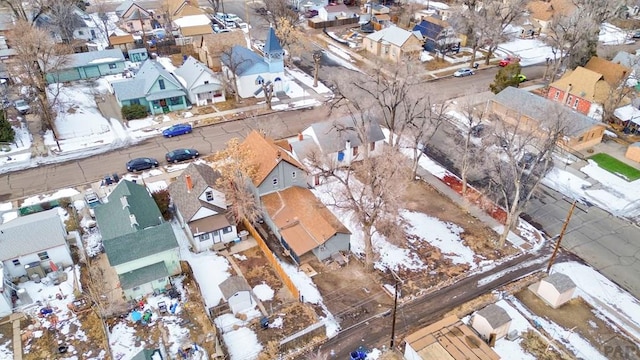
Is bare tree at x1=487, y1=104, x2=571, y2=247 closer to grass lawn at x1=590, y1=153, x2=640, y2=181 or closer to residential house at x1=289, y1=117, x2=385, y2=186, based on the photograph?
grass lawn at x1=590, y1=153, x2=640, y2=181

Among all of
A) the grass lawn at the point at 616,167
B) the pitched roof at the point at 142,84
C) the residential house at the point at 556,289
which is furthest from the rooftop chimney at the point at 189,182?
the grass lawn at the point at 616,167

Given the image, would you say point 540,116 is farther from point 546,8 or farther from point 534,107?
point 546,8

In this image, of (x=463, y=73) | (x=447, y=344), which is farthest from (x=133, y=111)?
(x=463, y=73)

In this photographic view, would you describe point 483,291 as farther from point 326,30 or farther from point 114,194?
point 326,30

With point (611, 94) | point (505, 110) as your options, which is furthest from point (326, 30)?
point (611, 94)

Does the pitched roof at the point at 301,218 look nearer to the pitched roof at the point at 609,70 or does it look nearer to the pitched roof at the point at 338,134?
the pitched roof at the point at 338,134

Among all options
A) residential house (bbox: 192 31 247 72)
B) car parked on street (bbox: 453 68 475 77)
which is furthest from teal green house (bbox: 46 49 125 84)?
car parked on street (bbox: 453 68 475 77)
